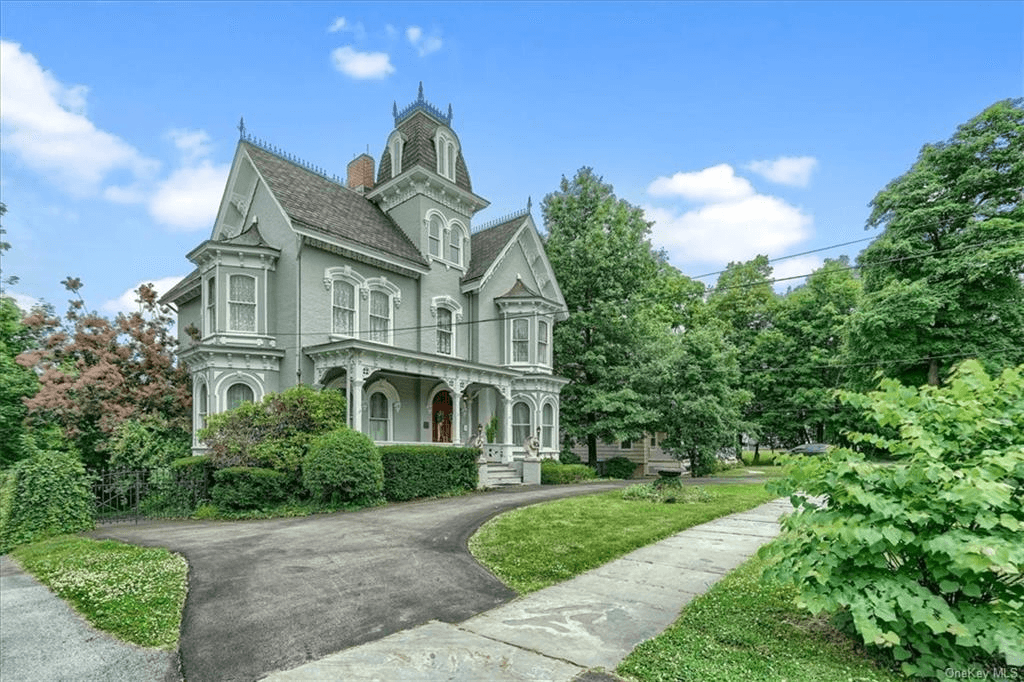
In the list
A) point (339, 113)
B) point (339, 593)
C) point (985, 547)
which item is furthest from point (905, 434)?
point (339, 113)

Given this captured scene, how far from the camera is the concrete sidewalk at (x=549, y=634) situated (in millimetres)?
3918

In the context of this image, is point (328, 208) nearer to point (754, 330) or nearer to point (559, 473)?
point (559, 473)

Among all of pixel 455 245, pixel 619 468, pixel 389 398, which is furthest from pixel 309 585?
pixel 619 468

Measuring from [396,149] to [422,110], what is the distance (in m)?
2.15

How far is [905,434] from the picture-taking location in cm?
387

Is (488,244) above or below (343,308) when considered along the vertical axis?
above

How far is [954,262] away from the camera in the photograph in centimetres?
2114

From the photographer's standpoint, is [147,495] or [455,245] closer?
[147,495]

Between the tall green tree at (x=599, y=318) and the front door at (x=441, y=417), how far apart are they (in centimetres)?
694

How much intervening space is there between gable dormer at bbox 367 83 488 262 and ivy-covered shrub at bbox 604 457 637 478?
12.1 meters

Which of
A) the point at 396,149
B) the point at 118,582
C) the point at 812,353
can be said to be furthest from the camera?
the point at 812,353

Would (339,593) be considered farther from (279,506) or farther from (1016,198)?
(1016,198)

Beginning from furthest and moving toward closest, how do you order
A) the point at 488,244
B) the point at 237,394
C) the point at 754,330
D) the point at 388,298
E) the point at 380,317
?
1. the point at 754,330
2. the point at 488,244
3. the point at 388,298
4. the point at 380,317
5. the point at 237,394

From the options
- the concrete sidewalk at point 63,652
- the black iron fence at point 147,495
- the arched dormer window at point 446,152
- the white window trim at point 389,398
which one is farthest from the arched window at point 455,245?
the concrete sidewalk at point 63,652
